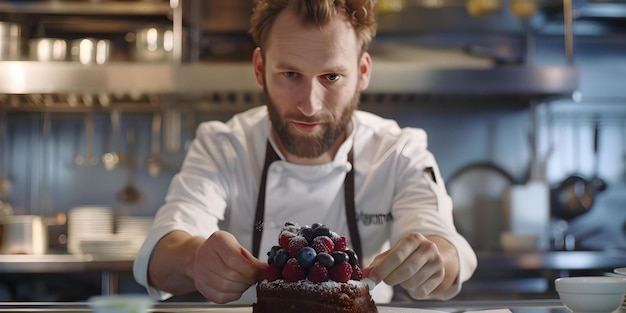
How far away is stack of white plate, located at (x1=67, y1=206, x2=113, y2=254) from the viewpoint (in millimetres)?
4000

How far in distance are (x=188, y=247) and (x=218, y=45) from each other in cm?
271

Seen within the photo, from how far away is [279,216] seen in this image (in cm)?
234

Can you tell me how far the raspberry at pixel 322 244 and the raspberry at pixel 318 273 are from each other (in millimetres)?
26

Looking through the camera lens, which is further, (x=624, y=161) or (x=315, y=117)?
(x=624, y=161)

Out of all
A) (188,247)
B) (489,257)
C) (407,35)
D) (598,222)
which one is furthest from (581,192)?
(188,247)

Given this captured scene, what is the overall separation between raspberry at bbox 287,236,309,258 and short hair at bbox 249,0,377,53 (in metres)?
0.85

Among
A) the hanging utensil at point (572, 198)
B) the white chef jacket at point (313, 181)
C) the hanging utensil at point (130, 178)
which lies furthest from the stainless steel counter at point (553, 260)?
the hanging utensil at point (130, 178)

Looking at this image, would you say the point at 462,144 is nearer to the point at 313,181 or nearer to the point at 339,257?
the point at 313,181

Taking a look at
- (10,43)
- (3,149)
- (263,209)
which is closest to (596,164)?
(263,209)

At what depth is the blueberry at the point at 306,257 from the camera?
4.50 ft

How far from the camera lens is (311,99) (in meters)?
2.04

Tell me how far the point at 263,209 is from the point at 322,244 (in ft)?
3.13

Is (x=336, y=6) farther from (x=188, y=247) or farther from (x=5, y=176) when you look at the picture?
(x=5, y=176)

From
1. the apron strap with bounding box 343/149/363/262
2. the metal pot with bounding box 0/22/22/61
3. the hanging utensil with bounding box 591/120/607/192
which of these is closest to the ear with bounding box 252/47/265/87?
the apron strap with bounding box 343/149/363/262
